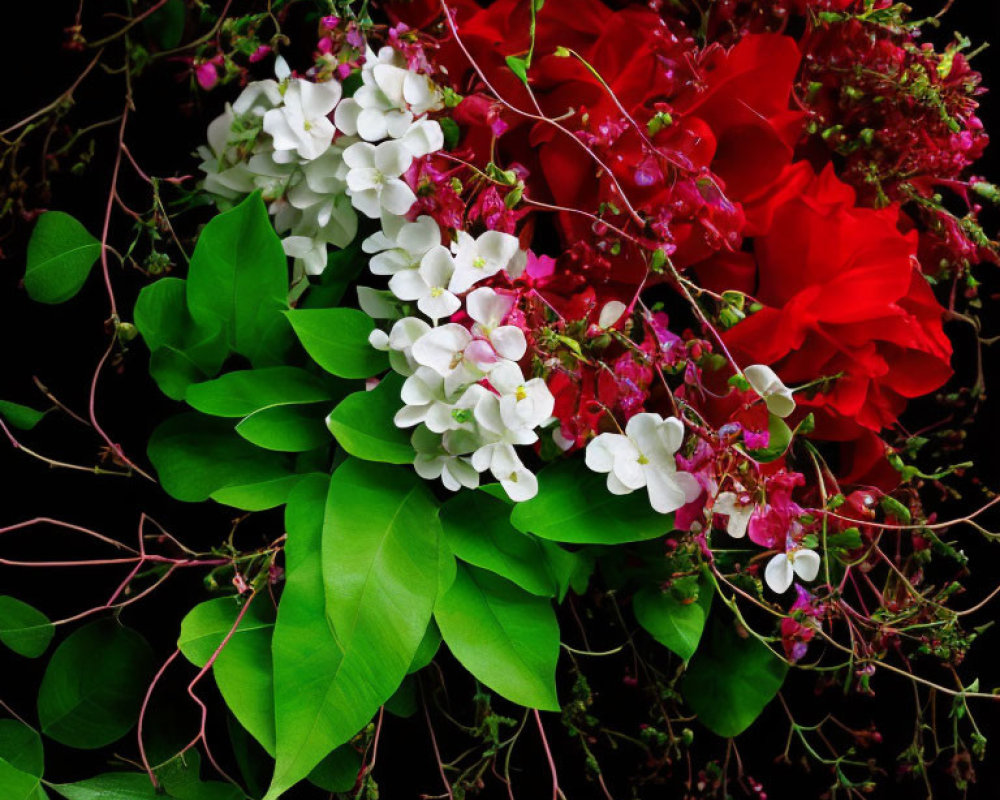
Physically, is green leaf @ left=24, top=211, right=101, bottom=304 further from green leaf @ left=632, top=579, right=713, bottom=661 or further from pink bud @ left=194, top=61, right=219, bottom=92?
green leaf @ left=632, top=579, right=713, bottom=661

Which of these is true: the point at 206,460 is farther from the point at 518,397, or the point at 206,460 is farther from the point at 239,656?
the point at 518,397

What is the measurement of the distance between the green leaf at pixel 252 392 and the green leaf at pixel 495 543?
0.43 feet

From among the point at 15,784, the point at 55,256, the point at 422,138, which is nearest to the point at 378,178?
the point at 422,138

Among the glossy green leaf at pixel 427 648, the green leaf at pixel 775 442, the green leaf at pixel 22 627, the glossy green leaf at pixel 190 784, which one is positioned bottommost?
the glossy green leaf at pixel 190 784

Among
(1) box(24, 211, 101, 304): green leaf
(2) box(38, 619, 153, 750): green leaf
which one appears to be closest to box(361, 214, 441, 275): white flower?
(1) box(24, 211, 101, 304): green leaf

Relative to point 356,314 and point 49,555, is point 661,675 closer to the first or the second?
point 356,314

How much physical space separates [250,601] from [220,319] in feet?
0.68

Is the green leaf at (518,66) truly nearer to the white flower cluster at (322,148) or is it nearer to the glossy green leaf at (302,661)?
the white flower cluster at (322,148)

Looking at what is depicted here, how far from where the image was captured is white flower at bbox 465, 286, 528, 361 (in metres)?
0.66

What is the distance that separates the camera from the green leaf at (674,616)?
2.42ft

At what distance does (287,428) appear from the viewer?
28.7 inches

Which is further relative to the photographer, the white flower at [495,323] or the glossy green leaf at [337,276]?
the glossy green leaf at [337,276]

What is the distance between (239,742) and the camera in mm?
763

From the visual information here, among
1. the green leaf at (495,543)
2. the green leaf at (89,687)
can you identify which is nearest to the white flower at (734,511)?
the green leaf at (495,543)
